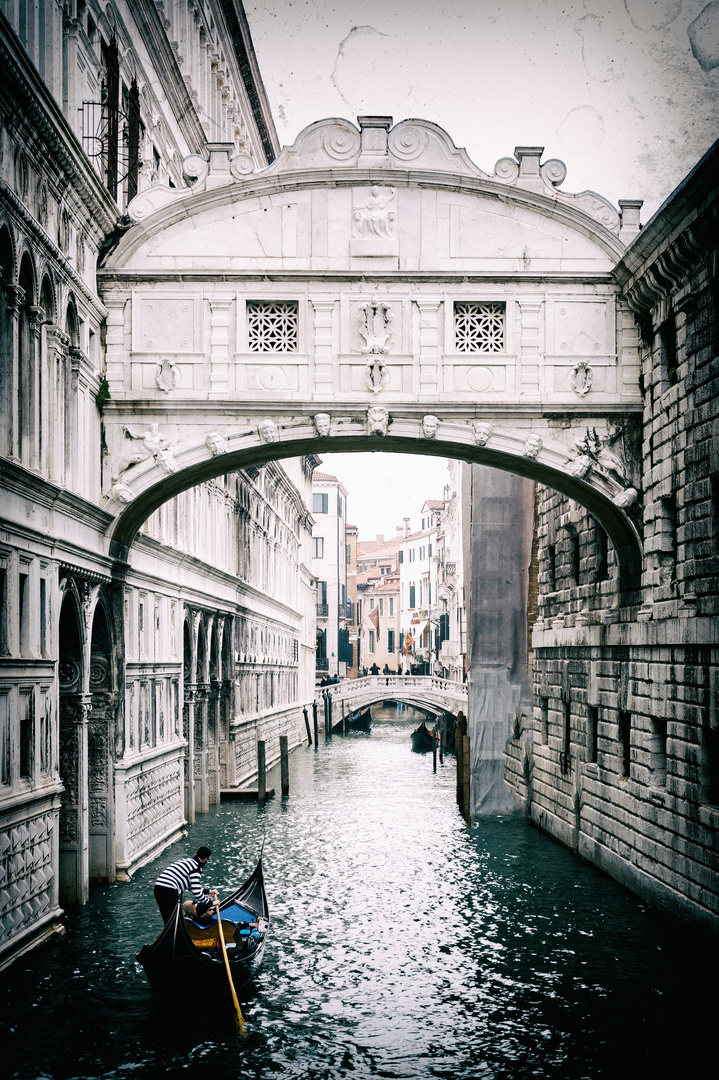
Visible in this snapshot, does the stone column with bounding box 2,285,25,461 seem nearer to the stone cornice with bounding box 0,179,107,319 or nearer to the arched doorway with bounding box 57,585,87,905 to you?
the stone cornice with bounding box 0,179,107,319

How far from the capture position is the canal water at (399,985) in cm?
903

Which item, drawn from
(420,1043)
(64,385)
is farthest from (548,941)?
(64,385)

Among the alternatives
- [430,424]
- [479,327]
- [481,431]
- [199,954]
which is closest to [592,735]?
[481,431]

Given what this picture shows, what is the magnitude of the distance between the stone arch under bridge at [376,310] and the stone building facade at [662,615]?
0.54 m

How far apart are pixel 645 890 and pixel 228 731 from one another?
12.0 meters

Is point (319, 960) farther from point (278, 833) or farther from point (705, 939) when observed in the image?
point (278, 833)

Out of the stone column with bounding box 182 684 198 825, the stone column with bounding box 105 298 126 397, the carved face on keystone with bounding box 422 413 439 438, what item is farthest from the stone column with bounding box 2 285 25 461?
the stone column with bounding box 182 684 198 825

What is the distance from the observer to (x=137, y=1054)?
911 centimetres

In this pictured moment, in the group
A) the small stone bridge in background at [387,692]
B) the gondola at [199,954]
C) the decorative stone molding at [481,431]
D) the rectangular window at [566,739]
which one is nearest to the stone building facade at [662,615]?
the rectangular window at [566,739]

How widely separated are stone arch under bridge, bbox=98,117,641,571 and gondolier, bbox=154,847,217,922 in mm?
4889

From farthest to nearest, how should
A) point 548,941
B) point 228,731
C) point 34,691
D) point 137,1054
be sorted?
point 228,731
point 548,941
point 34,691
point 137,1054

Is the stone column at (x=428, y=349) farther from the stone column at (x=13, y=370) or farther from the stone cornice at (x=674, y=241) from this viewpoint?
the stone column at (x=13, y=370)

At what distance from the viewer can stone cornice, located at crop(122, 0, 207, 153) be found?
1655cm

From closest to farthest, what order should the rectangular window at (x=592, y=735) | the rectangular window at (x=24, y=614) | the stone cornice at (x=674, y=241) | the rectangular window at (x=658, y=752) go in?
the rectangular window at (x=24, y=614) → the stone cornice at (x=674, y=241) → the rectangular window at (x=658, y=752) → the rectangular window at (x=592, y=735)
